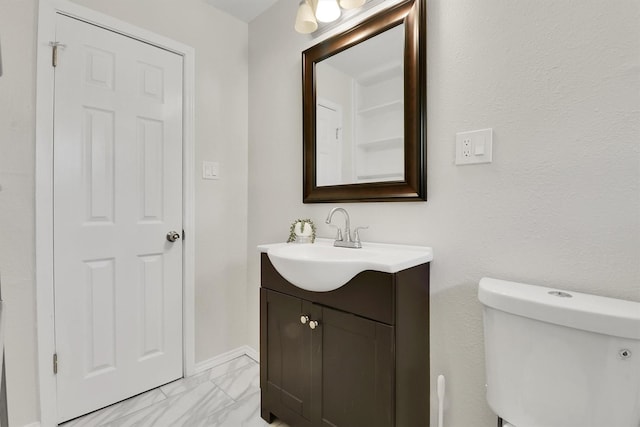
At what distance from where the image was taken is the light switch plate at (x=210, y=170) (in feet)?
6.37

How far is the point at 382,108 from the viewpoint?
139cm

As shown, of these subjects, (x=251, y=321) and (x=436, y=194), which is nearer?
(x=436, y=194)

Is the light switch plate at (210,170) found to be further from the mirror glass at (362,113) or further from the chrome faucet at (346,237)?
the chrome faucet at (346,237)

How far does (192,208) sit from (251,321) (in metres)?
0.89

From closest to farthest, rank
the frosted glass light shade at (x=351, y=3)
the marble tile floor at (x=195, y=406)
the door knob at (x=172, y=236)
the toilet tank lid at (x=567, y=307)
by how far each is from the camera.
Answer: the toilet tank lid at (x=567, y=307) < the frosted glass light shade at (x=351, y=3) < the marble tile floor at (x=195, y=406) < the door knob at (x=172, y=236)

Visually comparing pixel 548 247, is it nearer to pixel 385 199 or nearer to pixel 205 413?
pixel 385 199

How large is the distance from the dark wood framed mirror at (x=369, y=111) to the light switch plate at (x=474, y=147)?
14cm

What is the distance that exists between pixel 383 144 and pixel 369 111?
178mm

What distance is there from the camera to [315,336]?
48.5 inches

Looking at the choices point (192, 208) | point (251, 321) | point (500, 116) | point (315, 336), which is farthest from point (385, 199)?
point (251, 321)

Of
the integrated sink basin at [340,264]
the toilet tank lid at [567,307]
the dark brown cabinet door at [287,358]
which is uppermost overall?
the integrated sink basin at [340,264]

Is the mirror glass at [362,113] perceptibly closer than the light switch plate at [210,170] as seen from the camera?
Yes

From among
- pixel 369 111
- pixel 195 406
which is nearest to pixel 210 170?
pixel 369 111

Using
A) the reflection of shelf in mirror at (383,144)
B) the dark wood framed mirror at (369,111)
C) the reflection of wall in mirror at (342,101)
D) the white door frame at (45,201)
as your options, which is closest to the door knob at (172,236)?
the white door frame at (45,201)
